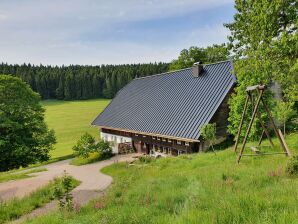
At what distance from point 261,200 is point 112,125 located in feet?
111

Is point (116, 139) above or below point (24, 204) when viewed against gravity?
above

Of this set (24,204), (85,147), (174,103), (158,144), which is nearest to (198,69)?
(174,103)

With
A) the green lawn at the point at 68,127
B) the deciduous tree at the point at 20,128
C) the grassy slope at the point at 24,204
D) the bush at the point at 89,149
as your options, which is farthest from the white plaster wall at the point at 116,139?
the grassy slope at the point at 24,204

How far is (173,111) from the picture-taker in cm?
3083

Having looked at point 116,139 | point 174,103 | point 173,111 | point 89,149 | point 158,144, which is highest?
point 174,103

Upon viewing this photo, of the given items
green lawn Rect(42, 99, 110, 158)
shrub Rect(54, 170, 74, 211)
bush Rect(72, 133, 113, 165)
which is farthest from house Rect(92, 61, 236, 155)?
shrub Rect(54, 170, 74, 211)

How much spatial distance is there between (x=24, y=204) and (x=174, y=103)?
1918 cm

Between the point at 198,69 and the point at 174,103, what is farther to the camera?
the point at 198,69

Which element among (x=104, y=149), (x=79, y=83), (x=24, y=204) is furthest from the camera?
(x=79, y=83)

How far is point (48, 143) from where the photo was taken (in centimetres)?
4072

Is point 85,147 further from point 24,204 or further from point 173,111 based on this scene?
point 24,204

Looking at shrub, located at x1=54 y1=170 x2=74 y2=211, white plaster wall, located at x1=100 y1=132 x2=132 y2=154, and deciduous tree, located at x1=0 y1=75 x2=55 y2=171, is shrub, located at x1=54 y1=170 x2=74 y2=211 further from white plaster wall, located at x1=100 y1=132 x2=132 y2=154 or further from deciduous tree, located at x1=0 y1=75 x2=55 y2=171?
deciduous tree, located at x1=0 y1=75 x2=55 y2=171

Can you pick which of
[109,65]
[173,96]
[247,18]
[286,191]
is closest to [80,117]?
[173,96]

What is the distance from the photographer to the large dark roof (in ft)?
89.3
